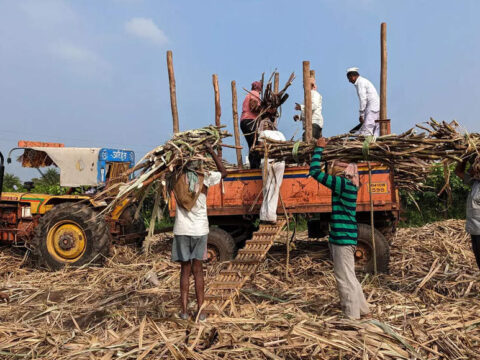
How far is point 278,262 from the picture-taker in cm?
740

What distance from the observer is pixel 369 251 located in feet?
22.1

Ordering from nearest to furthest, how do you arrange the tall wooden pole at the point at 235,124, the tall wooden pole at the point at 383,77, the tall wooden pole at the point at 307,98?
the tall wooden pole at the point at 307,98 < the tall wooden pole at the point at 383,77 < the tall wooden pole at the point at 235,124

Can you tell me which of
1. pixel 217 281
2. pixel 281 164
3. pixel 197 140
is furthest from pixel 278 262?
pixel 197 140

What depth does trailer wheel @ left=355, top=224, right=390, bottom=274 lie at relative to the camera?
656 centimetres

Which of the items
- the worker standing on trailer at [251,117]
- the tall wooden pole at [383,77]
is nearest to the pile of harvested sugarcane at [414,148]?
the tall wooden pole at [383,77]

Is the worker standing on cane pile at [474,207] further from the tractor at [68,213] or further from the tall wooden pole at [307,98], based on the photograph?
the tractor at [68,213]

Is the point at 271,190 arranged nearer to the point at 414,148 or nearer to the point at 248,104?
the point at 248,104

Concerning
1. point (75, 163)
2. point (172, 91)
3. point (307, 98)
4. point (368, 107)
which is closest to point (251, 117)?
point (307, 98)

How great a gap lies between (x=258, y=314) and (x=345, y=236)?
4.21 feet

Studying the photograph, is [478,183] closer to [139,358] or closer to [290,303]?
[290,303]

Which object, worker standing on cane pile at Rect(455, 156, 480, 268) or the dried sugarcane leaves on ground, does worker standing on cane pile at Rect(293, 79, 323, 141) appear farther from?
worker standing on cane pile at Rect(455, 156, 480, 268)

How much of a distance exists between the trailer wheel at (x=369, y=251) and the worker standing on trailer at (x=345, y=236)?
2319mm

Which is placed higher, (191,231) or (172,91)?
(172,91)

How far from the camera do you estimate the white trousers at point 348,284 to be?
429 cm
